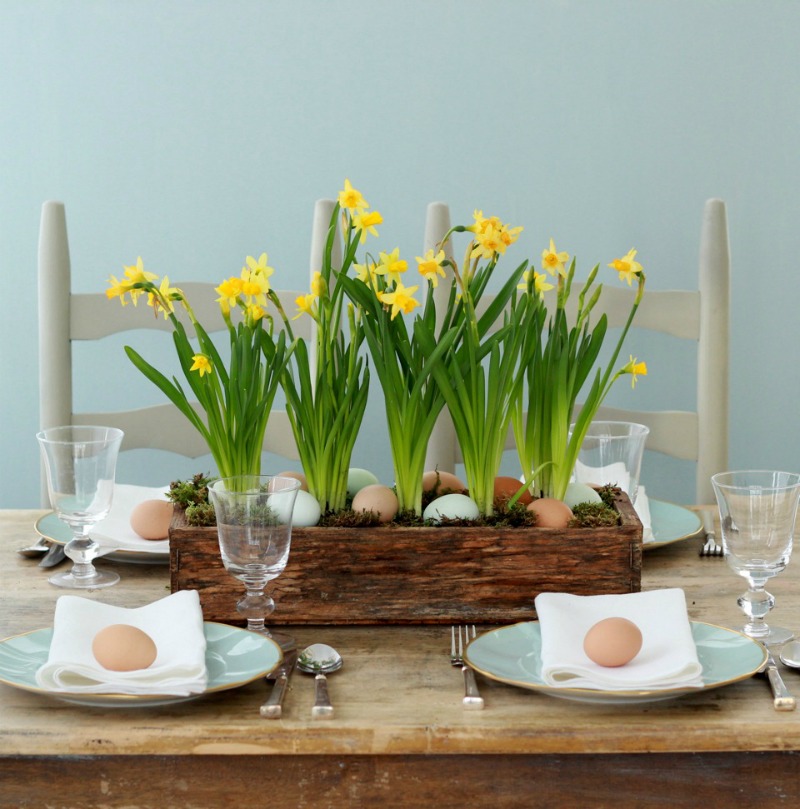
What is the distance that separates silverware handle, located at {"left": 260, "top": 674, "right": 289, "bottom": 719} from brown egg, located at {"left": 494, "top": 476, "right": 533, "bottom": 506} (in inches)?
14.4

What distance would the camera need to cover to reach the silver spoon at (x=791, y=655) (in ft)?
2.98

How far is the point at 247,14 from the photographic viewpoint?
2.28 metres

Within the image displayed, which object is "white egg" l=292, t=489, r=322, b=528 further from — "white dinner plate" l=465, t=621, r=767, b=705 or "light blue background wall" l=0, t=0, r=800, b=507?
"light blue background wall" l=0, t=0, r=800, b=507

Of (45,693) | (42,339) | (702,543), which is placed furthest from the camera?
(42,339)

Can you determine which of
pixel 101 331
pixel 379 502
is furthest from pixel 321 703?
pixel 101 331

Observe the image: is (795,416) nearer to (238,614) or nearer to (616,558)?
(616,558)

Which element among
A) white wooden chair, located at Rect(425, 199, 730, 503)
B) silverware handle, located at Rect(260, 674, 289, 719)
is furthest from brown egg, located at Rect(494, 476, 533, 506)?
white wooden chair, located at Rect(425, 199, 730, 503)

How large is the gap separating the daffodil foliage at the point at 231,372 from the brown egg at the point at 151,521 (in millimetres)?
168

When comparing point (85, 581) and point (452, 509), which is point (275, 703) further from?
point (85, 581)

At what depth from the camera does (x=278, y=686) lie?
86 cm

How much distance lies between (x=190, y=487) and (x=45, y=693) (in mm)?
327

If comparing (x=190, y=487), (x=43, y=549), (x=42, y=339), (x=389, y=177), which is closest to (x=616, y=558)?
(x=190, y=487)

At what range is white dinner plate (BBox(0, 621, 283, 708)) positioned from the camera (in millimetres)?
832

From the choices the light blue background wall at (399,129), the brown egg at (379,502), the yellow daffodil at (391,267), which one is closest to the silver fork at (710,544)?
the brown egg at (379,502)
